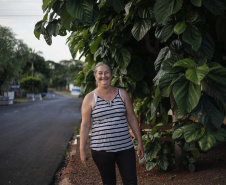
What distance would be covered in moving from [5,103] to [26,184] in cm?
2497

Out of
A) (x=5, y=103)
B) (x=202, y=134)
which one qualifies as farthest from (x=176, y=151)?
(x=5, y=103)

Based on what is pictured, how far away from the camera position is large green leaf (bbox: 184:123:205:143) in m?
2.56

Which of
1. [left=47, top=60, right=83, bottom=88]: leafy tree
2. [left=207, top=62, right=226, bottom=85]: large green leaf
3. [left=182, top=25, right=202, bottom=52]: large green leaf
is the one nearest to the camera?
[left=207, top=62, right=226, bottom=85]: large green leaf

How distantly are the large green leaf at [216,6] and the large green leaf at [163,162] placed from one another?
2367mm

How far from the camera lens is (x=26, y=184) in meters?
4.35

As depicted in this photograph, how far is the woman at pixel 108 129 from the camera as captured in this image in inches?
103

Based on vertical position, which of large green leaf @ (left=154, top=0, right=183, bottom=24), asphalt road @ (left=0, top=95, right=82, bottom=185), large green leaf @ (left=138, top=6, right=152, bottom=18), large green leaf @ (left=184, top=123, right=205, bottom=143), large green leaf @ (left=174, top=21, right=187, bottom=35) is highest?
large green leaf @ (left=138, top=6, right=152, bottom=18)

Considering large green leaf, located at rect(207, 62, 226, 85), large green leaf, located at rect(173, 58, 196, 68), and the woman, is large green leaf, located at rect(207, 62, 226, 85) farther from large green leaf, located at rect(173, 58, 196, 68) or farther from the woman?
the woman

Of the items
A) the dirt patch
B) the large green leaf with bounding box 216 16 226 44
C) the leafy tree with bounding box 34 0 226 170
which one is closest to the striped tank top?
the leafy tree with bounding box 34 0 226 170

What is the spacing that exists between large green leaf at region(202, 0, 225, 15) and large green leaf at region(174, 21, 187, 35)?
0.85 ft

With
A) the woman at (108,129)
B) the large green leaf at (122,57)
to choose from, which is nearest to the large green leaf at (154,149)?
the woman at (108,129)

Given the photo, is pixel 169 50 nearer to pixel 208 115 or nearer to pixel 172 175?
pixel 208 115

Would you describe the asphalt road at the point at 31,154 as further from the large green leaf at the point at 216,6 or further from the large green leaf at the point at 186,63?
the large green leaf at the point at 216,6

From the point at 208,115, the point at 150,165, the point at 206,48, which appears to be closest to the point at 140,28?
the point at 206,48
